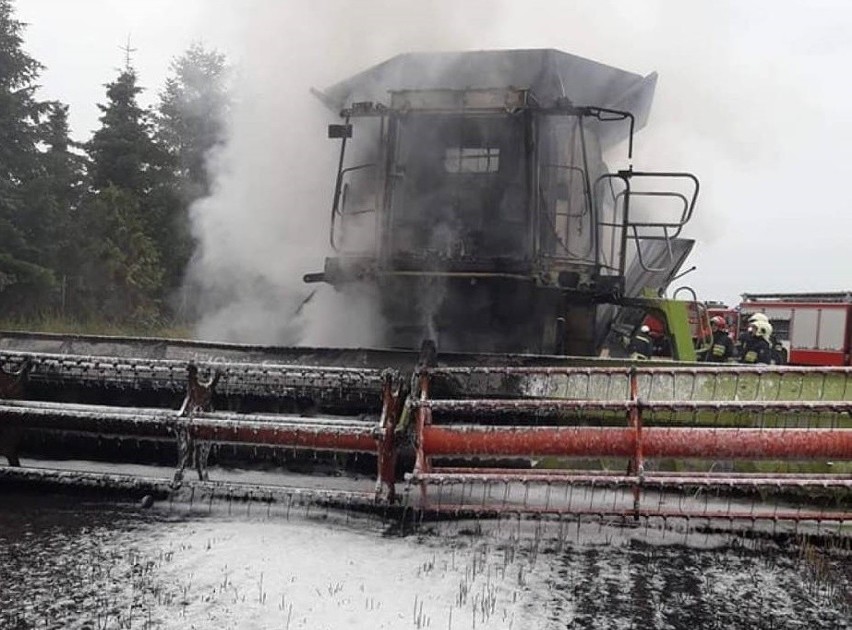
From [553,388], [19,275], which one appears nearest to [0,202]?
[19,275]

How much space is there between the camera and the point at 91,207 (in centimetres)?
2312

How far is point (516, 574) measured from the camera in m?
3.86

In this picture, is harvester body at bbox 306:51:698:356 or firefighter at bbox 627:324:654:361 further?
firefighter at bbox 627:324:654:361

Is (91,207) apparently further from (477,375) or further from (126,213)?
(477,375)

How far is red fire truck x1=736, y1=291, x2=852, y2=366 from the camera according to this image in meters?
21.8

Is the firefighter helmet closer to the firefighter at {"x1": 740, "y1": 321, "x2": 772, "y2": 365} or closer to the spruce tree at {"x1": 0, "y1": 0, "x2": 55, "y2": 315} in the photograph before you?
the firefighter at {"x1": 740, "y1": 321, "x2": 772, "y2": 365}

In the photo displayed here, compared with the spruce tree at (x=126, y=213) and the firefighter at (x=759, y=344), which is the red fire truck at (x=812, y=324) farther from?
the spruce tree at (x=126, y=213)

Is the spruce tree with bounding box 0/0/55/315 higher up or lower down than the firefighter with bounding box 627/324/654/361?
higher up

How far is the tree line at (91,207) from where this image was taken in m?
20.4

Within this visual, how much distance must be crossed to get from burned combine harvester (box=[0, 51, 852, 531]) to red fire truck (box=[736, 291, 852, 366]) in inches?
616

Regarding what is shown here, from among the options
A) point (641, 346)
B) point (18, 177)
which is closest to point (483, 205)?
point (641, 346)

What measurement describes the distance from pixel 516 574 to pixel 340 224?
12.3ft

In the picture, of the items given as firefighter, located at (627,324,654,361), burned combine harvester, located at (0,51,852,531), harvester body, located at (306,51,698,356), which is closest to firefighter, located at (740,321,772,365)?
firefighter, located at (627,324,654,361)

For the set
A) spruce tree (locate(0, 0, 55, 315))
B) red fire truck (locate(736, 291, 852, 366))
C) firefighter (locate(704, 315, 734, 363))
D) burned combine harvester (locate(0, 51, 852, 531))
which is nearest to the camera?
burned combine harvester (locate(0, 51, 852, 531))
